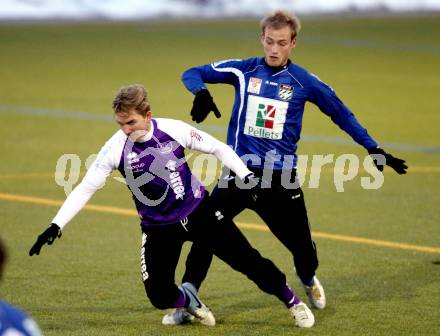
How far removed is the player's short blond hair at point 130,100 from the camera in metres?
7.52

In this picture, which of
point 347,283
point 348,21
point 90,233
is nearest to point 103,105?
point 90,233

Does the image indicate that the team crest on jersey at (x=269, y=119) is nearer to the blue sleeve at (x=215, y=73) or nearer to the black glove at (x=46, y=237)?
the blue sleeve at (x=215, y=73)

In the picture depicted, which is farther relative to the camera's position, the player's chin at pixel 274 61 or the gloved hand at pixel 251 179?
the player's chin at pixel 274 61

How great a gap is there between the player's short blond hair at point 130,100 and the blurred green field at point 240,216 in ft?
5.26

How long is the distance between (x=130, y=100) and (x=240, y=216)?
525cm

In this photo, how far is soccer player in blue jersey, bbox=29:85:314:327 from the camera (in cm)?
766

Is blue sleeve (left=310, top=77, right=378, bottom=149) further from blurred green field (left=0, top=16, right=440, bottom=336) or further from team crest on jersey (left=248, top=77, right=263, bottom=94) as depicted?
blurred green field (left=0, top=16, right=440, bottom=336)

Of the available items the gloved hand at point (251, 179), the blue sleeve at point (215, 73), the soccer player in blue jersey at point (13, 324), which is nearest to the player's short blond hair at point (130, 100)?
the gloved hand at point (251, 179)

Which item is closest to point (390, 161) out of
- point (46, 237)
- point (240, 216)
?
point (46, 237)

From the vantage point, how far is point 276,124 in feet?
28.2

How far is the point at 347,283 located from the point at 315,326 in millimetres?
1400

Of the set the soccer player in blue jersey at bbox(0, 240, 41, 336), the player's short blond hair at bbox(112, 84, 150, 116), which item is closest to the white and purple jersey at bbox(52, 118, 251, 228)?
the player's short blond hair at bbox(112, 84, 150, 116)

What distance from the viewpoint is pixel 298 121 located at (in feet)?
28.5

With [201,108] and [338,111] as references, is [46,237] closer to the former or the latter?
[201,108]
